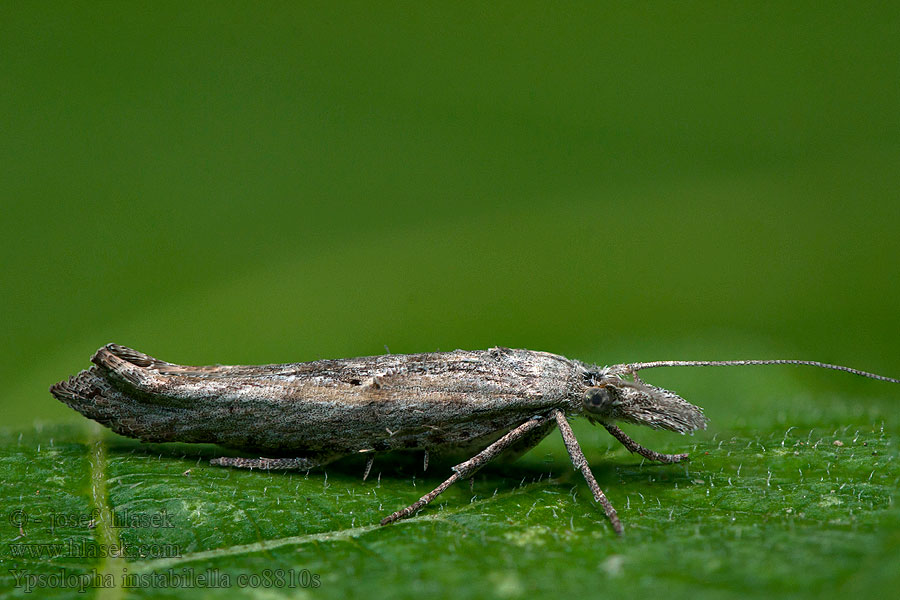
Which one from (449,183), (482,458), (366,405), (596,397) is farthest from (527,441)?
(449,183)

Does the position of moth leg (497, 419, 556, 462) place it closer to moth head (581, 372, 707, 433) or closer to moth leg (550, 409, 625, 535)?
moth leg (550, 409, 625, 535)

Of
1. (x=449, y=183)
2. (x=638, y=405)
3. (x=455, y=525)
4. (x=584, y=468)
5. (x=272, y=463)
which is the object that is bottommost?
(x=455, y=525)

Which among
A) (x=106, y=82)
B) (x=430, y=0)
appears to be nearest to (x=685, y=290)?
(x=430, y=0)

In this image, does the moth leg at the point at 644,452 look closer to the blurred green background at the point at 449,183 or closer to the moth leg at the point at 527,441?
the moth leg at the point at 527,441

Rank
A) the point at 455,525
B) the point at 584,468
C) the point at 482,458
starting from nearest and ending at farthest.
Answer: the point at 455,525 → the point at 584,468 → the point at 482,458

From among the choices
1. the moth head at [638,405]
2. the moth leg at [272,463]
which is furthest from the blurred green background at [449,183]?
the moth leg at [272,463]

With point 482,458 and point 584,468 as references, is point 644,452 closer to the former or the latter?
point 584,468
